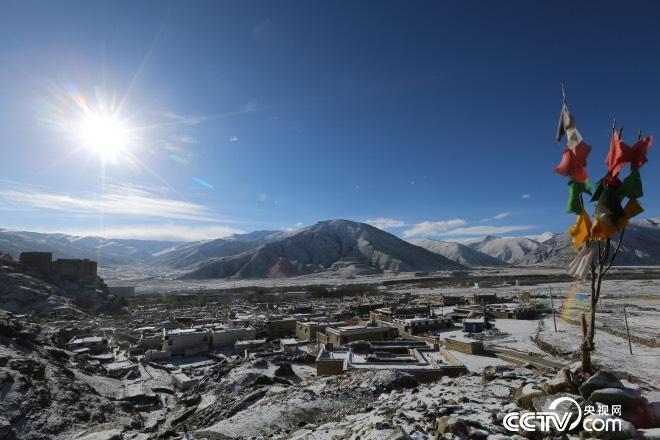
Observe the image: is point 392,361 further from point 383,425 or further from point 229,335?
point 229,335

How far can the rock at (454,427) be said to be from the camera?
6.47m

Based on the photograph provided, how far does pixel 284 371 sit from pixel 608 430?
860 inches

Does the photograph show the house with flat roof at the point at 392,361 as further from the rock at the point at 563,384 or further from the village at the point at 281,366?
the rock at the point at 563,384

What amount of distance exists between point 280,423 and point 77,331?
3633 cm

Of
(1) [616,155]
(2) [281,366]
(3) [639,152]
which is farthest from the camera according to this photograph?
(2) [281,366]

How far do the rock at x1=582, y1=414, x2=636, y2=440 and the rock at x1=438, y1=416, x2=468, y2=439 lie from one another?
1.92 metres

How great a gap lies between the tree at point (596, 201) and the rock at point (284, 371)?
A: 2060 centimetres

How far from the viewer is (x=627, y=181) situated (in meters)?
6.39

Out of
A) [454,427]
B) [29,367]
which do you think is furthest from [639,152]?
[29,367]

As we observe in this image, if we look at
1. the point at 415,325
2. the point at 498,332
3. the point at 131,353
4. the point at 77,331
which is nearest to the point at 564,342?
the point at 498,332

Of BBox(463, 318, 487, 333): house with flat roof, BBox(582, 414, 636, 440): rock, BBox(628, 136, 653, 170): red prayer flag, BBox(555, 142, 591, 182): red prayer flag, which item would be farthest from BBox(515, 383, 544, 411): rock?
BBox(463, 318, 487, 333): house with flat roof

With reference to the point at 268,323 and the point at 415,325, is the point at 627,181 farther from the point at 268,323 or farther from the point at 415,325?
the point at 268,323

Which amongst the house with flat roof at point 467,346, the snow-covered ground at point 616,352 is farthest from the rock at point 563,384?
the house with flat roof at point 467,346

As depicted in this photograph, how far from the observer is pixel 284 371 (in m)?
24.5
